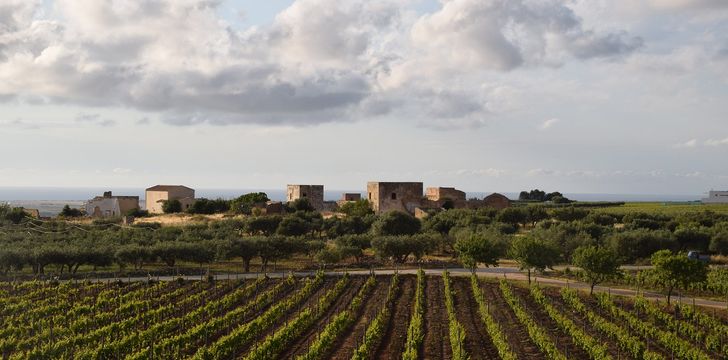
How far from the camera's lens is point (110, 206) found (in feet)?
304

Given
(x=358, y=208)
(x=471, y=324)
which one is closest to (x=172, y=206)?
(x=358, y=208)

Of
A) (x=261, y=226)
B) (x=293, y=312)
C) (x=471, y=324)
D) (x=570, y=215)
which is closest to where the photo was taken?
(x=471, y=324)

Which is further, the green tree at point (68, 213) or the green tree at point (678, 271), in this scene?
the green tree at point (68, 213)

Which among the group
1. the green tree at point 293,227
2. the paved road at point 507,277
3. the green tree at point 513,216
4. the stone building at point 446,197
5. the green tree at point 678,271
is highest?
the stone building at point 446,197

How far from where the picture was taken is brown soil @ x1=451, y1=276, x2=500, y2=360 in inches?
927

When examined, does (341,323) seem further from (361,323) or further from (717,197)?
(717,197)

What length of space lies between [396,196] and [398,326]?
52619 mm

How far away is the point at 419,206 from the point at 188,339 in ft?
189

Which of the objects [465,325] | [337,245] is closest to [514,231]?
[337,245]

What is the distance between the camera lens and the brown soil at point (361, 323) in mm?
23666

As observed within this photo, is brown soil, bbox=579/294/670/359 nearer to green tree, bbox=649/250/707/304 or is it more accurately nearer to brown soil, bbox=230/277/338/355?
green tree, bbox=649/250/707/304

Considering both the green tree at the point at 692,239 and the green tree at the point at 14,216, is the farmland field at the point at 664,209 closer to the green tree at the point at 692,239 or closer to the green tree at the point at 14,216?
the green tree at the point at 692,239

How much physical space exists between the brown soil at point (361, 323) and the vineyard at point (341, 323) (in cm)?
6

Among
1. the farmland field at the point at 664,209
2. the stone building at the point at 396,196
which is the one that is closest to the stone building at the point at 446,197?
the stone building at the point at 396,196
